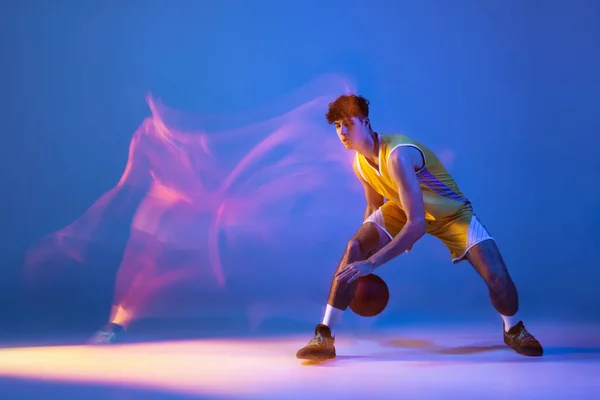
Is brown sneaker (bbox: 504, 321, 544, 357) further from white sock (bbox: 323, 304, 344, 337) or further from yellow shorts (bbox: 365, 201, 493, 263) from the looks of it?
white sock (bbox: 323, 304, 344, 337)

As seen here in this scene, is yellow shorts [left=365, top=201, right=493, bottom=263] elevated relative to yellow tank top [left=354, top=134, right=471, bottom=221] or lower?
lower

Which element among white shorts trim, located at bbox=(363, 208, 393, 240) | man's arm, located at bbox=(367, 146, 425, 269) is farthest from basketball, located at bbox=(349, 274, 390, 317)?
white shorts trim, located at bbox=(363, 208, 393, 240)

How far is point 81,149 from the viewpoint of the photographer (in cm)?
545

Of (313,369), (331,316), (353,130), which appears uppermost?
(353,130)

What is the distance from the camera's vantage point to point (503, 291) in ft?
11.3

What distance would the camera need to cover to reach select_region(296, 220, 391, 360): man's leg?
10.9 ft

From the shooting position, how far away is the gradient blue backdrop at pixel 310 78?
5.32m

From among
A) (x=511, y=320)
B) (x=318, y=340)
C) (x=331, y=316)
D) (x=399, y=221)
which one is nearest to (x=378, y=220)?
(x=399, y=221)

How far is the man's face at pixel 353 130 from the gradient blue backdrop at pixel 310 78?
191 cm

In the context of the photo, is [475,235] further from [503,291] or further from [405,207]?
[405,207]

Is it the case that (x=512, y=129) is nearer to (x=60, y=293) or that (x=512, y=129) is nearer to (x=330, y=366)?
(x=330, y=366)

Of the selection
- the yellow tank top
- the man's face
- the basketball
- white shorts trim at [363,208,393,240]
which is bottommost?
the basketball

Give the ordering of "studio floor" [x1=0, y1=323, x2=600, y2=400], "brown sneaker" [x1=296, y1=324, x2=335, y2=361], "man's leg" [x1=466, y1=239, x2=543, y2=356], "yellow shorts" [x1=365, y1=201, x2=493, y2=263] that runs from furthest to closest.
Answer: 1. "yellow shorts" [x1=365, y1=201, x2=493, y2=263]
2. "man's leg" [x1=466, y1=239, x2=543, y2=356]
3. "brown sneaker" [x1=296, y1=324, x2=335, y2=361]
4. "studio floor" [x1=0, y1=323, x2=600, y2=400]

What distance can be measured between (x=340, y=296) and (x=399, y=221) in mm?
460
